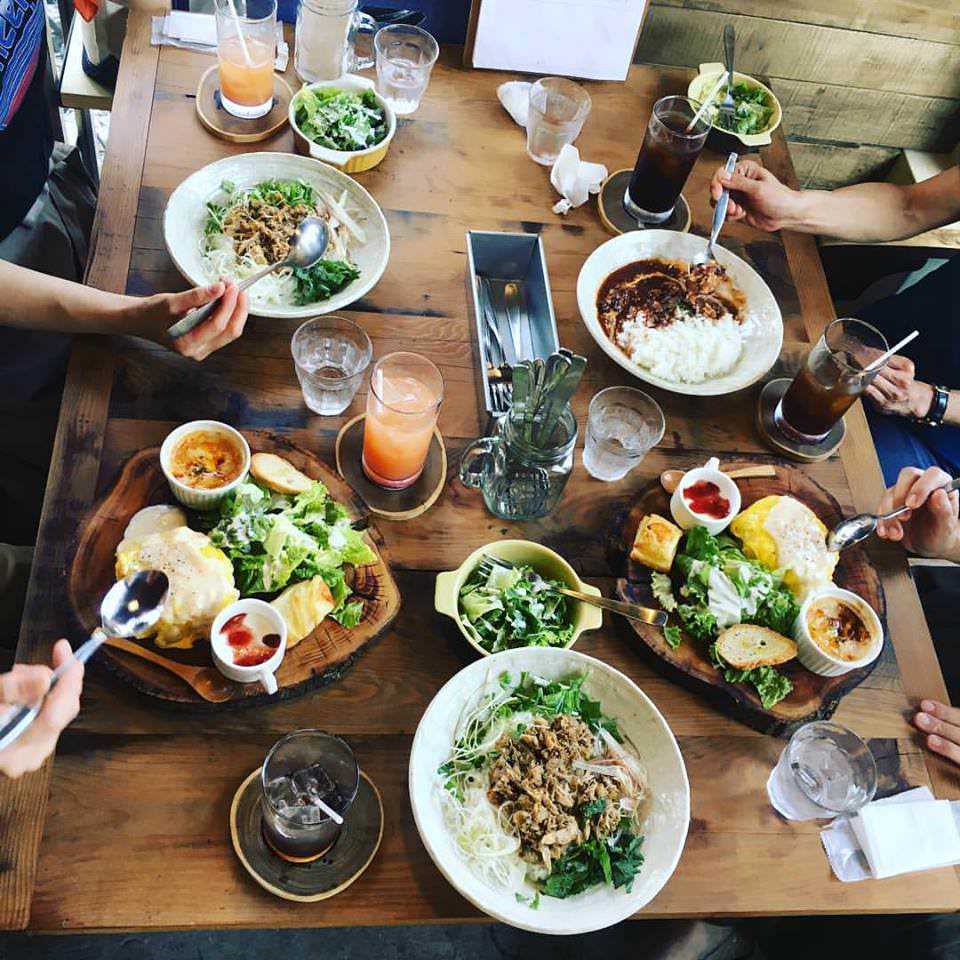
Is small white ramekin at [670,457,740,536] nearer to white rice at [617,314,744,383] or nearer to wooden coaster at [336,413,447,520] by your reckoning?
white rice at [617,314,744,383]

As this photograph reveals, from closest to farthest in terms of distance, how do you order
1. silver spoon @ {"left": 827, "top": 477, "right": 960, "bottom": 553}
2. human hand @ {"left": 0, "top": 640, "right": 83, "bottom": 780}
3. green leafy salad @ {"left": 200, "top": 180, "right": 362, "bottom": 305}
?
human hand @ {"left": 0, "top": 640, "right": 83, "bottom": 780}
silver spoon @ {"left": 827, "top": 477, "right": 960, "bottom": 553}
green leafy salad @ {"left": 200, "top": 180, "right": 362, "bottom": 305}

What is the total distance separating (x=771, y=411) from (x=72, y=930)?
1.78 meters

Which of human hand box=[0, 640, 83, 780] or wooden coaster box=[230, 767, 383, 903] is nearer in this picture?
human hand box=[0, 640, 83, 780]

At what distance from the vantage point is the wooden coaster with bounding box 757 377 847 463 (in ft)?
6.88

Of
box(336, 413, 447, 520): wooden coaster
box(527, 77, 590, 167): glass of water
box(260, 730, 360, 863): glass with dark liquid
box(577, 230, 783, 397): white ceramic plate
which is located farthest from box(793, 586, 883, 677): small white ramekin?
box(527, 77, 590, 167): glass of water

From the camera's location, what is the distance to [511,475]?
1.88 metres

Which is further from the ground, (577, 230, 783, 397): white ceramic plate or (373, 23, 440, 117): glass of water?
(373, 23, 440, 117): glass of water

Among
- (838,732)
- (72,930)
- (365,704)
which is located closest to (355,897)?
(365,704)

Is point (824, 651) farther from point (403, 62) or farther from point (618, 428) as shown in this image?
point (403, 62)

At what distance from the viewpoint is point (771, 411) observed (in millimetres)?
2146

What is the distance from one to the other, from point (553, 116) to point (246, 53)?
0.82 meters

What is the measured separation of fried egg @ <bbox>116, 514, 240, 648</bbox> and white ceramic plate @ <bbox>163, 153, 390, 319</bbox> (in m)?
0.61

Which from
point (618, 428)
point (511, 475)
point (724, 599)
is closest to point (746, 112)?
point (618, 428)

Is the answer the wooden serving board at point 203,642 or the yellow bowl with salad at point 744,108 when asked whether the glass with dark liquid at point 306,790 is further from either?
the yellow bowl with salad at point 744,108
